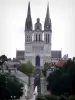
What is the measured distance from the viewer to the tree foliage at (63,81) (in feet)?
231

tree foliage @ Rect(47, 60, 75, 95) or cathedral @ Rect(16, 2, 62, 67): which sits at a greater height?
cathedral @ Rect(16, 2, 62, 67)

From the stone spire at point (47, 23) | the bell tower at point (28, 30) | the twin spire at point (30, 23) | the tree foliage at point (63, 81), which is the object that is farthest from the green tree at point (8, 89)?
the stone spire at point (47, 23)

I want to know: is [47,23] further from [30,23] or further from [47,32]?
[30,23]

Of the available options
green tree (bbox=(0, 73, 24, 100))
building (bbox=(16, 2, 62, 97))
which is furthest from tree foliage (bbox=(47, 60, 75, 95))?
building (bbox=(16, 2, 62, 97))

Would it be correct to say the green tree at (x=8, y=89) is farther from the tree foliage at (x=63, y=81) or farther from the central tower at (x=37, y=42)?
the central tower at (x=37, y=42)

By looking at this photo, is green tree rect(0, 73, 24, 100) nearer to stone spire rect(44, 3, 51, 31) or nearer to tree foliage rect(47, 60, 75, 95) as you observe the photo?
tree foliage rect(47, 60, 75, 95)

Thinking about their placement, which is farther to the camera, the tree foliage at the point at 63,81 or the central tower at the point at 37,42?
the central tower at the point at 37,42

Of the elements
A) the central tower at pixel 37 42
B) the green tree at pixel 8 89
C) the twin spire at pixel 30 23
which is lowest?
the green tree at pixel 8 89

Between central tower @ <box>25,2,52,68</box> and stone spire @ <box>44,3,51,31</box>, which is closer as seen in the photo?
central tower @ <box>25,2,52,68</box>

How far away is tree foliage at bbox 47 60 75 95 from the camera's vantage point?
231 ft

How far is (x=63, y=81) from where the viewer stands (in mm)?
72250

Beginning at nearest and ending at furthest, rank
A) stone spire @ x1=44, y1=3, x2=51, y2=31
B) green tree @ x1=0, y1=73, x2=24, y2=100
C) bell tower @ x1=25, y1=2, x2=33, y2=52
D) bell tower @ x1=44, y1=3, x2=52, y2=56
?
green tree @ x1=0, y1=73, x2=24, y2=100
bell tower @ x1=25, y1=2, x2=33, y2=52
bell tower @ x1=44, y1=3, x2=52, y2=56
stone spire @ x1=44, y1=3, x2=51, y2=31

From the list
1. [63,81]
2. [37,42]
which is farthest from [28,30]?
[63,81]

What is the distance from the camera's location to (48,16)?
184m
